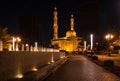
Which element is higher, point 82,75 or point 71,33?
point 71,33

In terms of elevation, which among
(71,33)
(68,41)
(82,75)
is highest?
(71,33)

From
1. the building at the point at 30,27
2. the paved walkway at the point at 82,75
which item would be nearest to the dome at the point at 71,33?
the building at the point at 30,27

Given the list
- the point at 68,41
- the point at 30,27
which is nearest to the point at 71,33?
the point at 68,41

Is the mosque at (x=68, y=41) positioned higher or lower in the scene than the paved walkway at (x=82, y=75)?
higher

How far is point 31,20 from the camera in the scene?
4038 inches

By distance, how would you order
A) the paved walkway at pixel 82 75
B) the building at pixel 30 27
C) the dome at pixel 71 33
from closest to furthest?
the paved walkway at pixel 82 75 → the building at pixel 30 27 → the dome at pixel 71 33

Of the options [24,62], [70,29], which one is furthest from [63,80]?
[70,29]

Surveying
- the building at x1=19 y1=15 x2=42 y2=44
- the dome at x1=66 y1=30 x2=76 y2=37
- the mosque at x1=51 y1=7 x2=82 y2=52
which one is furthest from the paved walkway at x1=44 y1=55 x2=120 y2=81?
the dome at x1=66 y1=30 x2=76 y2=37

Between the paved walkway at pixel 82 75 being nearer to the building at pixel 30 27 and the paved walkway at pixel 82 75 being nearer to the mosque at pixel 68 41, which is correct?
the building at pixel 30 27

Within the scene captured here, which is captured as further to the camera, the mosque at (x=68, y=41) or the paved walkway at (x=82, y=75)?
the mosque at (x=68, y=41)

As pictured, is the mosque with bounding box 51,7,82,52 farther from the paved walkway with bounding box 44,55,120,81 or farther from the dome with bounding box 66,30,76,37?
the paved walkway with bounding box 44,55,120,81

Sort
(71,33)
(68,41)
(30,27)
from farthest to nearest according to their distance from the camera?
(71,33), (68,41), (30,27)

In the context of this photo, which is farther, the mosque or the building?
the mosque

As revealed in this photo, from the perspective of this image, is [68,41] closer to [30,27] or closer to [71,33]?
[71,33]
